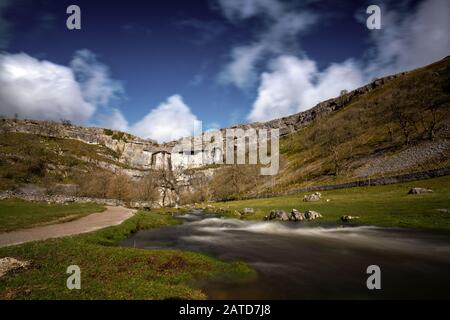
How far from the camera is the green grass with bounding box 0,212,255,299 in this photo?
13914 mm

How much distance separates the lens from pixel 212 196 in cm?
15812

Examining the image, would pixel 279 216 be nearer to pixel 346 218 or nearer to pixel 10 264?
pixel 346 218

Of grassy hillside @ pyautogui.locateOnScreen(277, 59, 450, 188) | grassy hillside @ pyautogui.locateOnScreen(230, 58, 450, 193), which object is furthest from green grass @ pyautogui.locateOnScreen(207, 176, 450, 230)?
grassy hillside @ pyautogui.locateOnScreen(277, 59, 450, 188)

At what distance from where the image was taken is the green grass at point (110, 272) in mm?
13914

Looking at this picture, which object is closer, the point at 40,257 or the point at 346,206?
the point at 40,257

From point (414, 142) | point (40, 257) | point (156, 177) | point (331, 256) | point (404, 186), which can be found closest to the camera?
point (40, 257)

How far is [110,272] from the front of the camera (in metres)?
17.4

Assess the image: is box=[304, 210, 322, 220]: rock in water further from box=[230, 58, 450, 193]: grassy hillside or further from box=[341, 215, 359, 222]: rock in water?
box=[230, 58, 450, 193]: grassy hillside

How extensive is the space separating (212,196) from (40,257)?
13905 centimetres

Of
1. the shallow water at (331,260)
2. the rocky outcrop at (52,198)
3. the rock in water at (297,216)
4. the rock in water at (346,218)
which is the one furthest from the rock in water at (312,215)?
the rocky outcrop at (52,198)

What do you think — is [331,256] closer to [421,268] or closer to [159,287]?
[421,268]

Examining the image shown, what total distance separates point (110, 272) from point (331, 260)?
53.1 ft

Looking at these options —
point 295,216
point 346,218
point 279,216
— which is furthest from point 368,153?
point 346,218
